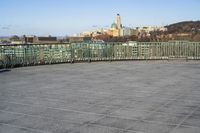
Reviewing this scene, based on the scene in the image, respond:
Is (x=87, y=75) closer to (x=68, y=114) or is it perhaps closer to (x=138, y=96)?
(x=138, y=96)

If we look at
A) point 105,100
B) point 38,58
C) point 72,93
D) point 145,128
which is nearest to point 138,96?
point 105,100

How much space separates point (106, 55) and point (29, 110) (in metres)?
10.4

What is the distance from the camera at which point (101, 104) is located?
680cm

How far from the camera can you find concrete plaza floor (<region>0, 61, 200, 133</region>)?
527 cm

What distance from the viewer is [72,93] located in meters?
8.09

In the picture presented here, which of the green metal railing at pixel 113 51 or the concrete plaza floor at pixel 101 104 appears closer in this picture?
the concrete plaza floor at pixel 101 104

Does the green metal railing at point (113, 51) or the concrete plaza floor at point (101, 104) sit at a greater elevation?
the green metal railing at point (113, 51)

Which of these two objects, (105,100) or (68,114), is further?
(105,100)

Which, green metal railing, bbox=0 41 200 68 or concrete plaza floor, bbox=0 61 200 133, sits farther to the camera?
green metal railing, bbox=0 41 200 68

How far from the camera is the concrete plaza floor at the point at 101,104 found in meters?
5.27

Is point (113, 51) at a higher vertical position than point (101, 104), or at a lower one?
higher

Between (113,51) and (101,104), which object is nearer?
(101,104)

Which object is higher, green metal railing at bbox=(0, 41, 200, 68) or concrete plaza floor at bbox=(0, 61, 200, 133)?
green metal railing at bbox=(0, 41, 200, 68)

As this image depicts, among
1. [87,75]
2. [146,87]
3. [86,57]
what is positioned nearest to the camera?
[146,87]
